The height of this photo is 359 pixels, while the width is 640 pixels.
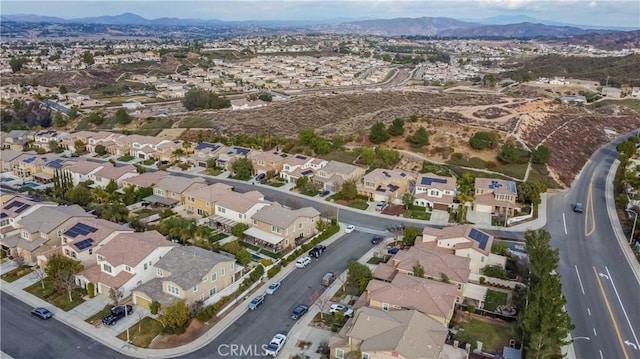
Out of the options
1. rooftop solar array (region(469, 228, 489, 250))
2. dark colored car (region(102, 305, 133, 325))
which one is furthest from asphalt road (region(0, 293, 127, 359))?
rooftop solar array (region(469, 228, 489, 250))

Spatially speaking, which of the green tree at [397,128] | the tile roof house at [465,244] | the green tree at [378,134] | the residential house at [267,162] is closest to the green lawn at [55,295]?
the tile roof house at [465,244]

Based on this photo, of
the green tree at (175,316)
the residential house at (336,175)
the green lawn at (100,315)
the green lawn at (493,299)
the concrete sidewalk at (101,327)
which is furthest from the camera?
the residential house at (336,175)

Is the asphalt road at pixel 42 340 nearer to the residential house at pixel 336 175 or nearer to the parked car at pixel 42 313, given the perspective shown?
the parked car at pixel 42 313

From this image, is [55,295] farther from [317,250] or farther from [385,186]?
[385,186]

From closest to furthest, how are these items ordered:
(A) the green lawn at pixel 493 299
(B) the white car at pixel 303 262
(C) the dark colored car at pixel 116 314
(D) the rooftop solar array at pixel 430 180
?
(C) the dark colored car at pixel 116 314, (A) the green lawn at pixel 493 299, (B) the white car at pixel 303 262, (D) the rooftop solar array at pixel 430 180

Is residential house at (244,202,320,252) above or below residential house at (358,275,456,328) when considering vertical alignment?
below

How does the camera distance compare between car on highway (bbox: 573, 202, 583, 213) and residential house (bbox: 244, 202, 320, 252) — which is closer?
residential house (bbox: 244, 202, 320, 252)

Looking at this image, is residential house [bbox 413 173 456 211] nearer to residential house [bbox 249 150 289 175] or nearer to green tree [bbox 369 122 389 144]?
residential house [bbox 249 150 289 175]
